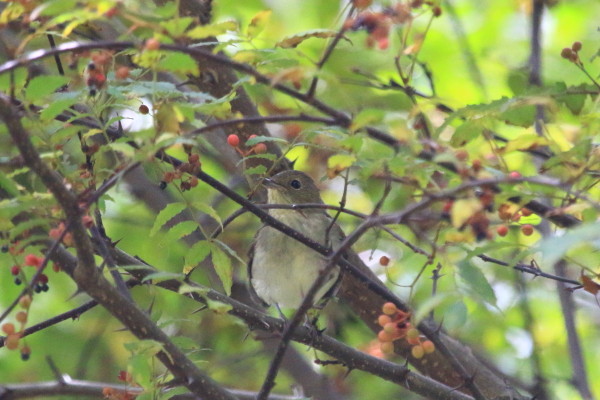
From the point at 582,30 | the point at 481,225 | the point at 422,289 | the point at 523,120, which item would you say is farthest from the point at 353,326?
the point at 481,225

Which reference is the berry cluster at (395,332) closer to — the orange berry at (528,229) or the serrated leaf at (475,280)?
the serrated leaf at (475,280)

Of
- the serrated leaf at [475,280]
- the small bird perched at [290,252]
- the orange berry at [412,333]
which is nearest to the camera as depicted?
the serrated leaf at [475,280]

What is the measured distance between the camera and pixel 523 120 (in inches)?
125

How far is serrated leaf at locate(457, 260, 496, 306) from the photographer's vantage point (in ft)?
8.45

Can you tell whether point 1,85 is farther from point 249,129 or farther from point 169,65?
point 249,129

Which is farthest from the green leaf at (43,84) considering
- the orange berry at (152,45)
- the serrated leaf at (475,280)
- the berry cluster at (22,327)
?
the serrated leaf at (475,280)

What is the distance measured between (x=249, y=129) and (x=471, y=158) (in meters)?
2.80

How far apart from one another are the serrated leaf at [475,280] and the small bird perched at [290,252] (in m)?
2.86

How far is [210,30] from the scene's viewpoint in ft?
8.12

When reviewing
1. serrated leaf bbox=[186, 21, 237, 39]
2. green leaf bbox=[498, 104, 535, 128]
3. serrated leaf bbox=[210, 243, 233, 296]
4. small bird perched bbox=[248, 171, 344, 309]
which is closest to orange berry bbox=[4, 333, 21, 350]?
serrated leaf bbox=[210, 243, 233, 296]

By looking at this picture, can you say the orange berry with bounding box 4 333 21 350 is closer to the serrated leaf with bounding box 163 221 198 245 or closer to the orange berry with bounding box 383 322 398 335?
the serrated leaf with bounding box 163 221 198 245

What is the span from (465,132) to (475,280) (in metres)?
0.73

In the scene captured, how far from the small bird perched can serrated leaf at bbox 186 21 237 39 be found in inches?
117

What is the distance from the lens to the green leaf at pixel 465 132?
3.01 meters
